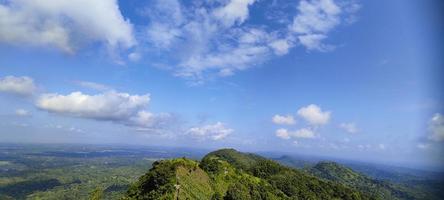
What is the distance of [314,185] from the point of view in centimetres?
10519

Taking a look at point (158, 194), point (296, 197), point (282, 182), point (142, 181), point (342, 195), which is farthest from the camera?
point (342, 195)

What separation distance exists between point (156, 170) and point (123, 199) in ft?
28.4

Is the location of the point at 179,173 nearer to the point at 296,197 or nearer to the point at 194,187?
the point at 194,187

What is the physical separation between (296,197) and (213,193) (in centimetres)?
2772

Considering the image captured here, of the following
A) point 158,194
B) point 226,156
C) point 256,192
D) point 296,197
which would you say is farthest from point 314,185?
point 226,156

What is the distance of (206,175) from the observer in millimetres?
81688

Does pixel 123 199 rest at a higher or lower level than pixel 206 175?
lower

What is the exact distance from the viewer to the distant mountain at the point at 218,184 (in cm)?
6756

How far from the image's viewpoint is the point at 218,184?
80.1 metres

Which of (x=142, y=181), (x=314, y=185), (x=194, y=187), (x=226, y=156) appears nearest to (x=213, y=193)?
(x=194, y=187)

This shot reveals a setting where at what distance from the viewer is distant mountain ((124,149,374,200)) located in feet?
222

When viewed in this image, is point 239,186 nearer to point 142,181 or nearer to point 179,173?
point 179,173

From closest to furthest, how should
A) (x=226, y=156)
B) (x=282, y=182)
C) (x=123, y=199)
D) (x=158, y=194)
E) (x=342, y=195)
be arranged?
(x=158, y=194)
(x=123, y=199)
(x=282, y=182)
(x=342, y=195)
(x=226, y=156)

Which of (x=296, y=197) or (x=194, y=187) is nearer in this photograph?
(x=194, y=187)
